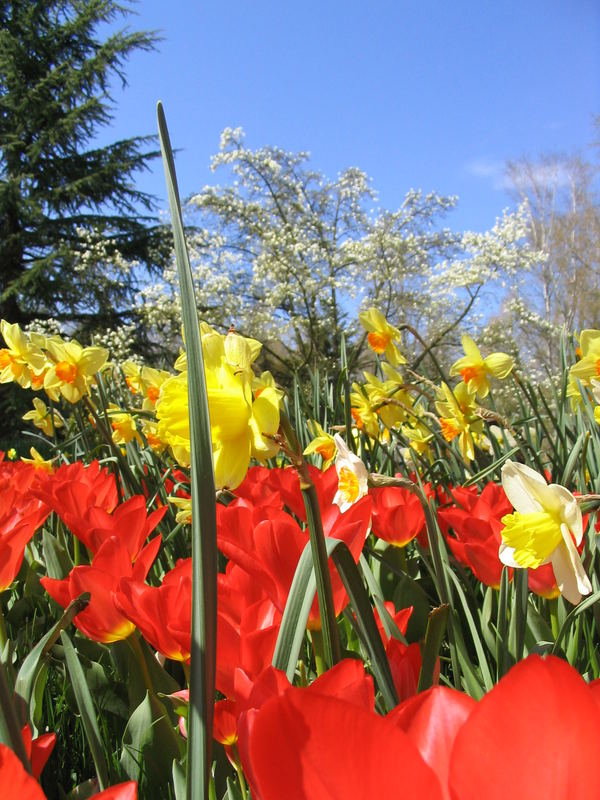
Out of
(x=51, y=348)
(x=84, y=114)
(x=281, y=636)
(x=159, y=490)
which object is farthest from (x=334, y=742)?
(x=84, y=114)

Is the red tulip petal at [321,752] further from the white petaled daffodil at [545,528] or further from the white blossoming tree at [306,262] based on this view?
the white blossoming tree at [306,262]

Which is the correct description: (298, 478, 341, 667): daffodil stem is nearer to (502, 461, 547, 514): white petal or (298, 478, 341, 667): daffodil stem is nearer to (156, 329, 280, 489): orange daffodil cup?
(156, 329, 280, 489): orange daffodil cup

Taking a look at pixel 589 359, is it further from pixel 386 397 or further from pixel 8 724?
pixel 8 724

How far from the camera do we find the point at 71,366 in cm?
153

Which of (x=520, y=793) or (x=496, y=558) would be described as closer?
(x=520, y=793)

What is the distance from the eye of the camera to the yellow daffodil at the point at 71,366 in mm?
1517

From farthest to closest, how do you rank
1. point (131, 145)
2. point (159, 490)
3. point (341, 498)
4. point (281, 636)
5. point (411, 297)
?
1. point (131, 145)
2. point (411, 297)
3. point (159, 490)
4. point (341, 498)
5. point (281, 636)

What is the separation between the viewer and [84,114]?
12.7 metres

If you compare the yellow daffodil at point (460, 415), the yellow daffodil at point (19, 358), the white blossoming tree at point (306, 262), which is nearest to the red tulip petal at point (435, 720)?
the yellow daffodil at point (460, 415)

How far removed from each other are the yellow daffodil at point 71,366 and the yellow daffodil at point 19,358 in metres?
0.06

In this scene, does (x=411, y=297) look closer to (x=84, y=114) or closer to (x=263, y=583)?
(x=84, y=114)

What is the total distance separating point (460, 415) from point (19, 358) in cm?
117

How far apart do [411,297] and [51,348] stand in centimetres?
1032

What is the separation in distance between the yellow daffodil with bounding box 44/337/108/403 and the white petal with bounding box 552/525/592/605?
1.23 m
